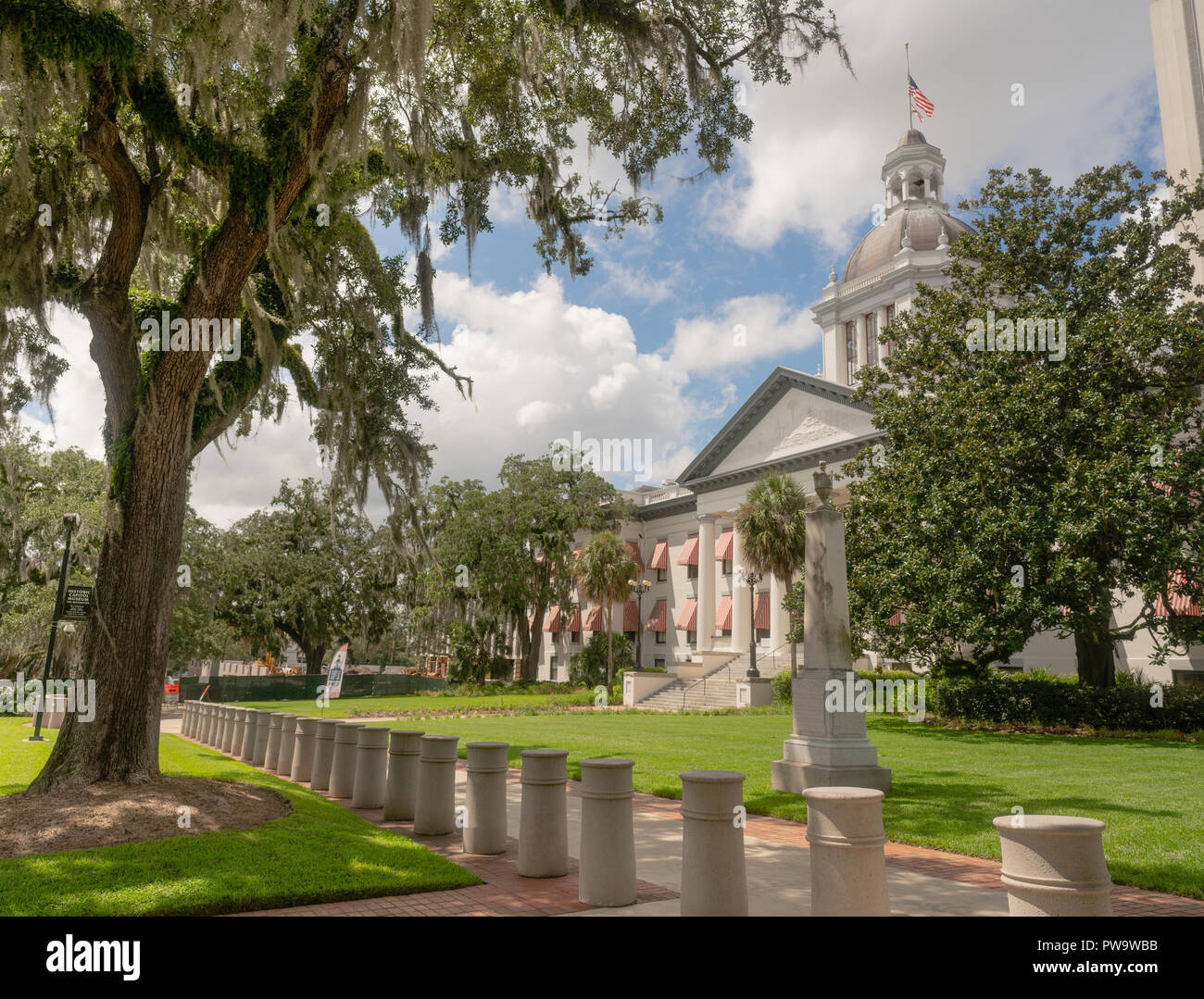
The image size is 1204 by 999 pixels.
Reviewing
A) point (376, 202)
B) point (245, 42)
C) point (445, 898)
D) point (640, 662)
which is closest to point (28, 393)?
point (376, 202)

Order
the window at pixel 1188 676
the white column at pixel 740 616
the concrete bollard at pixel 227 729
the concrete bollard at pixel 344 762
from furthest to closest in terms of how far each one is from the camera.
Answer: the white column at pixel 740 616 → the window at pixel 1188 676 → the concrete bollard at pixel 227 729 → the concrete bollard at pixel 344 762

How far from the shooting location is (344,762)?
10.9 m

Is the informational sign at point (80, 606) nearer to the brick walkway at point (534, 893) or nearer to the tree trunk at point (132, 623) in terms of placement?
the tree trunk at point (132, 623)

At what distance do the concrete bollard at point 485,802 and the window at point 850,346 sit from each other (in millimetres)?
51756

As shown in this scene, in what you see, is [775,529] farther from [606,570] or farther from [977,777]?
[977,777]

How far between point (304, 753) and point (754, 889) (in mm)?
8351

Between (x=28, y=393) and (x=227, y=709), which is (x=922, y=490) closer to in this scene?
(x=227, y=709)

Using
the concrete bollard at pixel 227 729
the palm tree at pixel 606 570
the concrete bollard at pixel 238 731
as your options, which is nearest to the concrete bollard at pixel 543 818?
the concrete bollard at pixel 238 731

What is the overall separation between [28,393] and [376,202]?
567 cm

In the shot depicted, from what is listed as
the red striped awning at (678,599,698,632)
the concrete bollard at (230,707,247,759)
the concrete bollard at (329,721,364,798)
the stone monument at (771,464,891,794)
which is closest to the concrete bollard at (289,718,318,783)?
the concrete bollard at (329,721,364,798)

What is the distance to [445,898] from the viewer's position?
601cm

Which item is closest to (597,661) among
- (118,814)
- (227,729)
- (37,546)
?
(37,546)

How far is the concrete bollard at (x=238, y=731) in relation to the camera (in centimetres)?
→ 1702

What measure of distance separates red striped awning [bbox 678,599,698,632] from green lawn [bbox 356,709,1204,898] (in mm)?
23903
